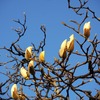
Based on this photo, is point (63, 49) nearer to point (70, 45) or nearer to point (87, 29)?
point (70, 45)

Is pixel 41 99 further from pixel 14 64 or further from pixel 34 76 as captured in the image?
pixel 14 64

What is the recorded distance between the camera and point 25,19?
3178 millimetres

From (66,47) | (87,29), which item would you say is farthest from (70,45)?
(87,29)

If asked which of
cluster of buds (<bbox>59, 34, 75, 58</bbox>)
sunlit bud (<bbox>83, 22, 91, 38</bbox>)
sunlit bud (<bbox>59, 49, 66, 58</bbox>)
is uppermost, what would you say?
sunlit bud (<bbox>83, 22, 91, 38</bbox>)

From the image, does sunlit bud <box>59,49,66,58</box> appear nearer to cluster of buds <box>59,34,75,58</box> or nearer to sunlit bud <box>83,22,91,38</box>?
cluster of buds <box>59,34,75,58</box>

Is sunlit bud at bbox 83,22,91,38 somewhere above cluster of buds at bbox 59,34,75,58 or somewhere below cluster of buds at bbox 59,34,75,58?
above

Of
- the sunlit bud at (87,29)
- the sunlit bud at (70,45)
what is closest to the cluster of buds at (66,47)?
the sunlit bud at (70,45)

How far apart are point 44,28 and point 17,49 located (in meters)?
0.46

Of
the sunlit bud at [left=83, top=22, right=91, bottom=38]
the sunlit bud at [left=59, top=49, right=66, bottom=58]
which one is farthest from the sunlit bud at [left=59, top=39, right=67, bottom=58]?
the sunlit bud at [left=83, top=22, right=91, bottom=38]

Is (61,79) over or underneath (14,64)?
underneath

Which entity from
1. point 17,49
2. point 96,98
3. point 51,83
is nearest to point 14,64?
point 17,49

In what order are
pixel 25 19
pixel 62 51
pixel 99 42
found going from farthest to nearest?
1. pixel 25 19
2. pixel 99 42
3. pixel 62 51

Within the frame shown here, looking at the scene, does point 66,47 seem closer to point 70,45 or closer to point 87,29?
point 70,45

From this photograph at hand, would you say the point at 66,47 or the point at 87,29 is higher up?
the point at 87,29
